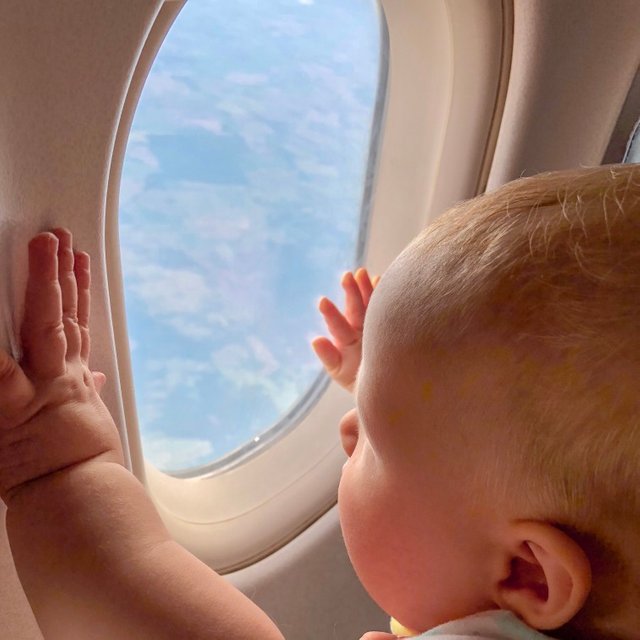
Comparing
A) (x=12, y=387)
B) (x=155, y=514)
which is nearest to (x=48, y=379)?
(x=12, y=387)

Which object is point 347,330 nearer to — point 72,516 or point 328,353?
point 328,353

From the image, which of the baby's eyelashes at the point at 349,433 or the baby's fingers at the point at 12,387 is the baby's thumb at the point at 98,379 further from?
the baby's eyelashes at the point at 349,433

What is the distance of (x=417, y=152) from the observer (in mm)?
1135

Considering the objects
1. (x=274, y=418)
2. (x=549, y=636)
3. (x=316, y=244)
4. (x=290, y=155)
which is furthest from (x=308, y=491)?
(x=549, y=636)

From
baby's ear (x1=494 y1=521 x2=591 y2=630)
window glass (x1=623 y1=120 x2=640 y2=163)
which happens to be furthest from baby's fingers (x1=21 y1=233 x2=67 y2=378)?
window glass (x1=623 y1=120 x2=640 y2=163)

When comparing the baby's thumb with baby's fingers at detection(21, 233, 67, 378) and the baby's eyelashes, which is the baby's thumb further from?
the baby's eyelashes

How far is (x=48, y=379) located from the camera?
680 mm

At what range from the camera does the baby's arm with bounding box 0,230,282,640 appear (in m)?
0.67

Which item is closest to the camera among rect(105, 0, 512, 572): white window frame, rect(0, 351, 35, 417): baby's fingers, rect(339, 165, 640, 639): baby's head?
rect(339, 165, 640, 639): baby's head

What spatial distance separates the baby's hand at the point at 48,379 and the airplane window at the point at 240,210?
314 mm

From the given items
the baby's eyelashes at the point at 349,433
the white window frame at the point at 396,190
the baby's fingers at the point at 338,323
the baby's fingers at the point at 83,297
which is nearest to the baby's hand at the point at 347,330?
the baby's fingers at the point at 338,323

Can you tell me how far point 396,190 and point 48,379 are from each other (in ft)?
2.11

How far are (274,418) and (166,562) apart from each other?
0.53 meters

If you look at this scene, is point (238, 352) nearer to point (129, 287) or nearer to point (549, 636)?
point (129, 287)
